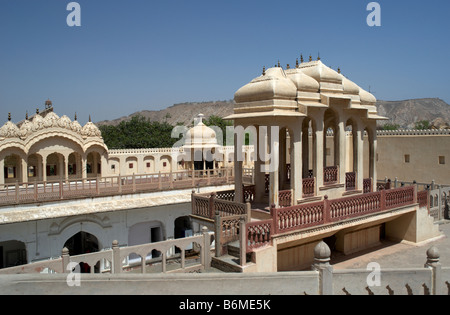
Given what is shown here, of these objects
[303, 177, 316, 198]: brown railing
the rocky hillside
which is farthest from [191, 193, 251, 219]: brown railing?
the rocky hillside

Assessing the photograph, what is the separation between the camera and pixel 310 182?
12062 mm

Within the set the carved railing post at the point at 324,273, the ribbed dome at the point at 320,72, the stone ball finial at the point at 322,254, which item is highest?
the ribbed dome at the point at 320,72

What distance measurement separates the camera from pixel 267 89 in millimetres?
10953

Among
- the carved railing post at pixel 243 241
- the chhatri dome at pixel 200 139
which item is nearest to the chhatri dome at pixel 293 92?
the carved railing post at pixel 243 241

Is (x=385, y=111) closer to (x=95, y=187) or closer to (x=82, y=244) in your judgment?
(x=82, y=244)

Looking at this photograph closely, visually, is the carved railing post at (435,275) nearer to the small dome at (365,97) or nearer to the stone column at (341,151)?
the stone column at (341,151)

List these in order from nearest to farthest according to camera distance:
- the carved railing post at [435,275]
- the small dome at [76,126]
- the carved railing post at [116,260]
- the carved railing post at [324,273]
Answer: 1. the carved railing post at [324,273]
2. the carved railing post at [435,275]
3. the carved railing post at [116,260]
4. the small dome at [76,126]

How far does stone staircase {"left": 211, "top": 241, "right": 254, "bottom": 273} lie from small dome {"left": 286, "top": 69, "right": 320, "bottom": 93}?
4905 mm

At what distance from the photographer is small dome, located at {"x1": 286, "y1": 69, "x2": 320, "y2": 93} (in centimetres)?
1175

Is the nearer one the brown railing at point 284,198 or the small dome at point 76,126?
the brown railing at point 284,198

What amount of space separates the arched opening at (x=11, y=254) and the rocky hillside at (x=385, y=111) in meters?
97.1

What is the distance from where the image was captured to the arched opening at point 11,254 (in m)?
18.7

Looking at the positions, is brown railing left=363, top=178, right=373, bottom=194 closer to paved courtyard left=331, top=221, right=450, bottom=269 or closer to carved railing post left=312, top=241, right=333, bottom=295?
paved courtyard left=331, top=221, right=450, bottom=269
